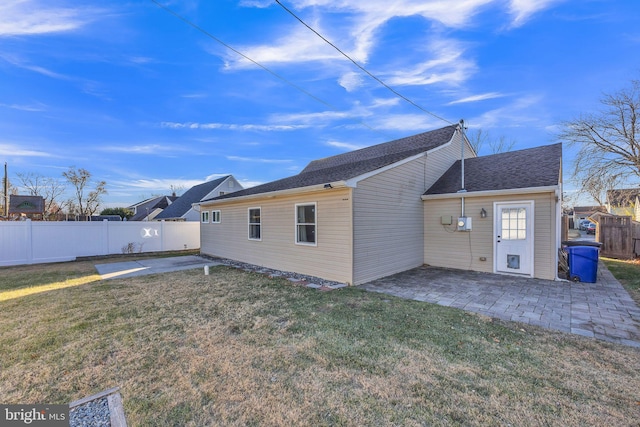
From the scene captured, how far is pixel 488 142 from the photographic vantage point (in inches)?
857

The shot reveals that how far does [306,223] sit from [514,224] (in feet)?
18.2

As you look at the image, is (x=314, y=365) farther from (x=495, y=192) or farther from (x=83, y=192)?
(x=83, y=192)

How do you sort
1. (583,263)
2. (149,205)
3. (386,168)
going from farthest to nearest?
(149,205)
(386,168)
(583,263)

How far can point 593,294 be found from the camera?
17.3 ft

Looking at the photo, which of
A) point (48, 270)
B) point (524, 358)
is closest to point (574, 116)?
point (524, 358)

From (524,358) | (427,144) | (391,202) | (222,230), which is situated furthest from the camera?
(222,230)

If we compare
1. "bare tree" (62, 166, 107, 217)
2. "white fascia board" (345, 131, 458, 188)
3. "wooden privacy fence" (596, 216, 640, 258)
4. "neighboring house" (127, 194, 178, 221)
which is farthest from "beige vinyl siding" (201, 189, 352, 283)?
"bare tree" (62, 166, 107, 217)

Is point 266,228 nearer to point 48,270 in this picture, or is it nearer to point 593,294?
point 48,270

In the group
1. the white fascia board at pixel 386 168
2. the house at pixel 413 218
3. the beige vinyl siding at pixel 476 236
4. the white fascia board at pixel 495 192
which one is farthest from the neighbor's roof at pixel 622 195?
the white fascia board at pixel 495 192

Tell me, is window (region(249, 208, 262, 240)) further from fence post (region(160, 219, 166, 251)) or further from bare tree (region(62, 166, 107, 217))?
bare tree (region(62, 166, 107, 217))

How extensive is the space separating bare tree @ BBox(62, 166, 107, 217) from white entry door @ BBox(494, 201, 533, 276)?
3263 cm

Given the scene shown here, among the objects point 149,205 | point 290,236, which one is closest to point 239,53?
point 290,236

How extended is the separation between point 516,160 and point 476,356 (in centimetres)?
790

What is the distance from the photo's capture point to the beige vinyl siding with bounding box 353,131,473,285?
628 cm
